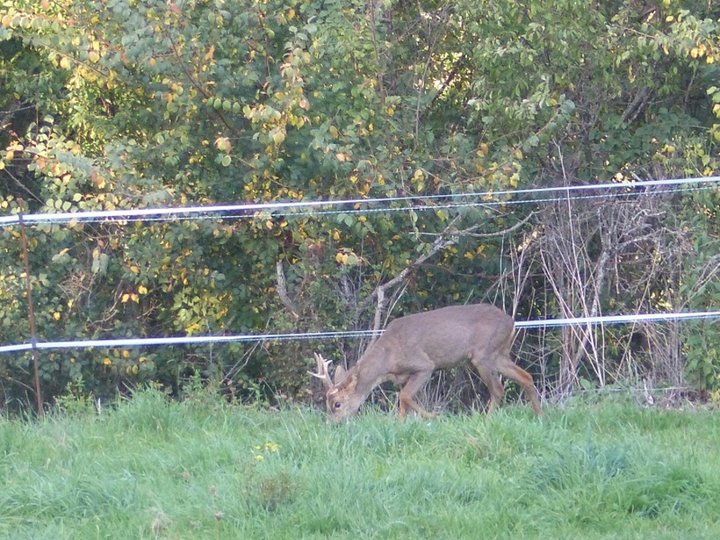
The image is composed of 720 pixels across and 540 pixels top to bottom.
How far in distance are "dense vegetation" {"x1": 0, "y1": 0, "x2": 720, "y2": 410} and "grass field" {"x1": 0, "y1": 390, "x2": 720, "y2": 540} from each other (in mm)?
2844

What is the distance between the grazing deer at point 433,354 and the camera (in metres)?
10.3

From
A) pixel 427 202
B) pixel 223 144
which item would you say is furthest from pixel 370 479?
pixel 427 202

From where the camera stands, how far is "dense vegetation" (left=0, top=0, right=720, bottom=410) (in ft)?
36.1

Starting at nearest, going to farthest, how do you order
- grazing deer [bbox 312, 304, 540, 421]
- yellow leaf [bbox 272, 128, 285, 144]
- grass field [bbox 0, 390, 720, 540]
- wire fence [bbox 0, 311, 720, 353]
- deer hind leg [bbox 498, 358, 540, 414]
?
grass field [bbox 0, 390, 720, 540], wire fence [bbox 0, 311, 720, 353], deer hind leg [bbox 498, 358, 540, 414], grazing deer [bbox 312, 304, 540, 421], yellow leaf [bbox 272, 128, 285, 144]

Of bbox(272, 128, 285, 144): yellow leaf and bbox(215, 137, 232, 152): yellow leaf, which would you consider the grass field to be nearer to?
bbox(272, 128, 285, 144): yellow leaf

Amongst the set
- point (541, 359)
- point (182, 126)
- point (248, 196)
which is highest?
point (182, 126)

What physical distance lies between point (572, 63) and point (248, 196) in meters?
3.58

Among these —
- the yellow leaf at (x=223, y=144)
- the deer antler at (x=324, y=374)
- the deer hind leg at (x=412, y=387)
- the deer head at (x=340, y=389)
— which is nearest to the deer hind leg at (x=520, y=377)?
the deer hind leg at (x=412, y=387)

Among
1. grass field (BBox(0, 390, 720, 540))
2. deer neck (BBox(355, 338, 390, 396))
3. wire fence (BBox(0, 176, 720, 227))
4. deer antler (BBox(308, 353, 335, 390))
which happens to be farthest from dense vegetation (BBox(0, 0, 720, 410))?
grass field (BBox(0, 390, 720, 540))

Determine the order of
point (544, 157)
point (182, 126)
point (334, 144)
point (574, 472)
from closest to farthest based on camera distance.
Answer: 1. point (574, 472)
2. point (334, 144)
3. point (182, 126)
4. point (544, 157)

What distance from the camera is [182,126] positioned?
1168 cm

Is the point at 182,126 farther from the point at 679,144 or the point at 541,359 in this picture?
the point at 679,144

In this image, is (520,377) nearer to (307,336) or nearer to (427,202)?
(307,336)

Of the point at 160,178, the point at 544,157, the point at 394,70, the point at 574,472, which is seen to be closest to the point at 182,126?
the point at 160,178
